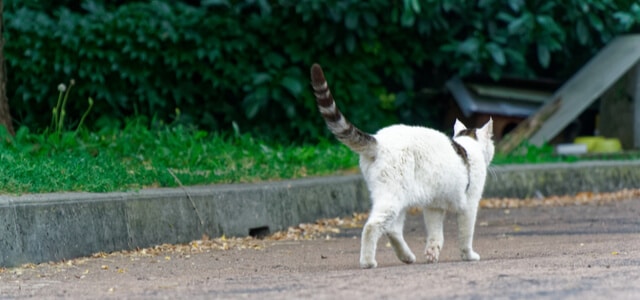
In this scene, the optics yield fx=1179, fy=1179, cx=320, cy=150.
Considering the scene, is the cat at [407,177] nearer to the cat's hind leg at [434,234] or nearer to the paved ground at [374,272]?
the cat's hind leg at [434,234]

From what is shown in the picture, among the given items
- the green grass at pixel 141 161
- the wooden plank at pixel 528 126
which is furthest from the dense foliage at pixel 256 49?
the green grass at pixel 141 161

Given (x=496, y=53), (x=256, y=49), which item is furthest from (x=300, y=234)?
(x=496, y=53)

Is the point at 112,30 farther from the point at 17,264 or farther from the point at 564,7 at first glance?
the point at 17,264

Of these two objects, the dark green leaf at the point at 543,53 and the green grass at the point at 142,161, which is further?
the dark green leaf at the point at 543,53

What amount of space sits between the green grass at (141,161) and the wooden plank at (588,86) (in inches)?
131

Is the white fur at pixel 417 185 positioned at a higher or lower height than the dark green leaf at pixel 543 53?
higher

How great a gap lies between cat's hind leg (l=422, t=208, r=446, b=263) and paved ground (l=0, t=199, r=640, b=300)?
0.16 meters

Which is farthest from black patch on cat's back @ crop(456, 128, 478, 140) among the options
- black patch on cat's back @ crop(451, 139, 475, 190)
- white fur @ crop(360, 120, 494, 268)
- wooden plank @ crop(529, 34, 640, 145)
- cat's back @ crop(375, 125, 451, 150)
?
wooden plank @ crop(529, 34, 640, 145)

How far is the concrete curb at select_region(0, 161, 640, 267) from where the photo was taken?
7176mm

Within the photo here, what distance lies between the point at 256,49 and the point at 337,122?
25.7 ft

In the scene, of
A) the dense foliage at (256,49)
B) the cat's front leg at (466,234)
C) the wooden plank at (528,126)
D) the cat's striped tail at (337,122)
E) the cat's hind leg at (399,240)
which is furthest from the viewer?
the wooden plank at (528,126)

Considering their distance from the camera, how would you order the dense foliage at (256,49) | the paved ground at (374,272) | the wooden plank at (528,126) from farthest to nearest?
the wooden plank at (528,126) → the dense foliage at (256,49) → the paved ground at (374,272)

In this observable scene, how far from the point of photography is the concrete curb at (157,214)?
718 centimetres

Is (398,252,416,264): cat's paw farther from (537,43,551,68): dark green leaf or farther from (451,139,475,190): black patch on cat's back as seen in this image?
(537,43,551,68): dark green leaf
